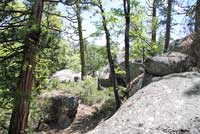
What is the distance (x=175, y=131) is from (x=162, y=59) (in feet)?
36.0

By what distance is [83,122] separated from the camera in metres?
16.6

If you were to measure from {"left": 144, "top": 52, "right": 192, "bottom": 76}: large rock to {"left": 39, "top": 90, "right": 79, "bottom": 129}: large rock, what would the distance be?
460 centimetres

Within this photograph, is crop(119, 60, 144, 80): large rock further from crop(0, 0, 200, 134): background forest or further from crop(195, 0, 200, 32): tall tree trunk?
crop(195, 0, 200, 32): tall tree trunk

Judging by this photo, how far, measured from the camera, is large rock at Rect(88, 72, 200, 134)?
3859 mm

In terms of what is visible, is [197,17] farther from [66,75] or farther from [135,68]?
[66,75]

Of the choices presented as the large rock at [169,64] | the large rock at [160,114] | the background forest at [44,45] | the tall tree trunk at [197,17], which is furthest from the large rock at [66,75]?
the large rock at [160,114]

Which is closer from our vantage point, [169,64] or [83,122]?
[169,64]

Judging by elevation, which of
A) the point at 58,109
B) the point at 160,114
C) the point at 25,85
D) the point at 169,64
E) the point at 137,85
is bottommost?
the point at 58,109

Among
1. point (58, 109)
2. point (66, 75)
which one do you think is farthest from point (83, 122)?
point (66, 75)

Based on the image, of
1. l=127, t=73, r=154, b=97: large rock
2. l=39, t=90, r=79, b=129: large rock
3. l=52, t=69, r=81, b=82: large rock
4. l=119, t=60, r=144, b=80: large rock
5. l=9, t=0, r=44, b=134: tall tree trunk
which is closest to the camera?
l=9, t=0, r=44, b=134: tall tree trunk

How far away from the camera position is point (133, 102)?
464 cm

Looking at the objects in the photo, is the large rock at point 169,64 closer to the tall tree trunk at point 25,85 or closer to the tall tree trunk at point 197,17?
the tall tree trunk at point 197,17

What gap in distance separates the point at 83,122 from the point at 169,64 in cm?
518

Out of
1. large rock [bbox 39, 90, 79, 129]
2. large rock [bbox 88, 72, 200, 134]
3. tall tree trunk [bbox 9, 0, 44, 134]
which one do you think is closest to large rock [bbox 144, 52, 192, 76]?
large rock [bbox 39, 90, 79, 129]
